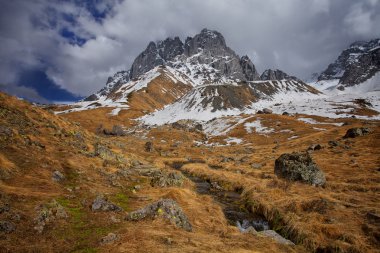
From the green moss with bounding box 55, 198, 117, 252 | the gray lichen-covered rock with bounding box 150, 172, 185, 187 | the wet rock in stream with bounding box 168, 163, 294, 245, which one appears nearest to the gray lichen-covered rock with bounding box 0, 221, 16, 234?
the green moss with bounding box 55, 198, 117, 252

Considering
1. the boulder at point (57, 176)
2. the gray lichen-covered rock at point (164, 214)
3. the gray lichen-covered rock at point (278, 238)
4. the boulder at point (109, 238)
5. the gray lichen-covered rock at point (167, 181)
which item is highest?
the boulder at point (57, 176)

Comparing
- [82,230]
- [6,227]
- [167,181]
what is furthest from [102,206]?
[167,181]

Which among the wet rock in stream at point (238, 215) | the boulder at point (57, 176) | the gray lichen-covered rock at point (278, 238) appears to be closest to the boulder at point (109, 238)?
the wet rock in stream at point (238, 215)

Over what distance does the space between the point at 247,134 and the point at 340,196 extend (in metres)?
93.8

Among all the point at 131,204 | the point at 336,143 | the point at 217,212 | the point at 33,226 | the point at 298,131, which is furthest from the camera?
the point at 298,131

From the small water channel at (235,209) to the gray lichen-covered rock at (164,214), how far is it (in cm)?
461

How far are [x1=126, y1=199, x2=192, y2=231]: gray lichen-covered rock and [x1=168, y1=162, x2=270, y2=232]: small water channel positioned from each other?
461 cm

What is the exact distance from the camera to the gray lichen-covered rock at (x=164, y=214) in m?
15.7

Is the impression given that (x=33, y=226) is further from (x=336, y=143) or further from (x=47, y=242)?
(x=336, y=143)

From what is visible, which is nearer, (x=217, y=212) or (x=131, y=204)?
(x=131, y=204)

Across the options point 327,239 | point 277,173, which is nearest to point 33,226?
point 327,239

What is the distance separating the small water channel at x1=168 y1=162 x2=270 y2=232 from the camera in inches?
843

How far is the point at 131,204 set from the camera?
20.2 m

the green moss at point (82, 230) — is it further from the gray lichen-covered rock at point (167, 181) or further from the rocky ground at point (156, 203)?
the gray lichen-covered rock at point (167, 181)
